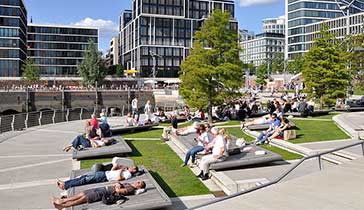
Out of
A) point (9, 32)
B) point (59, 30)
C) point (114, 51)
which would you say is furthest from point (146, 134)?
point (114, 51)

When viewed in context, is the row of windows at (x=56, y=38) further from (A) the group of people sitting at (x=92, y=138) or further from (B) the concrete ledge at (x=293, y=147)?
(B) the concrete ledge at (x=293, y=147)

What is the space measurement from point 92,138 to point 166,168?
161 inches

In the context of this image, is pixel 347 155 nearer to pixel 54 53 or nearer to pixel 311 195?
pixel 311 195

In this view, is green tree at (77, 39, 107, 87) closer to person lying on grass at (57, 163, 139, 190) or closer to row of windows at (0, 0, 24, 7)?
row of windows at (0, 0, 24, 7)

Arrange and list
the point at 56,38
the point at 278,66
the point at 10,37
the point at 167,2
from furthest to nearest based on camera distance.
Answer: the point at 278,66 < the point at 56,38 < the point at 167,2 < the point at 10,37

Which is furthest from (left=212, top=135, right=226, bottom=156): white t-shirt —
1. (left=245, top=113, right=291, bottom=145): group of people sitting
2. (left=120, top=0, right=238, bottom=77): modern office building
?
(left=120, top=0, right=238, bottom=77): modern office building

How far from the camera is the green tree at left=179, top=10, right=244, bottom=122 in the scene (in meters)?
24.5

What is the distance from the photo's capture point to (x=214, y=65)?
25109 millimetres

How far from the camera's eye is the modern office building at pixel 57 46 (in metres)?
126

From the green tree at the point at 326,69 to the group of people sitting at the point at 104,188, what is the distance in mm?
23052

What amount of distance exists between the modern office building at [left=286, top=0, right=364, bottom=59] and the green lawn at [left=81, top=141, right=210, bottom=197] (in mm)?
126707

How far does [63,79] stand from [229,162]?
4001 inches

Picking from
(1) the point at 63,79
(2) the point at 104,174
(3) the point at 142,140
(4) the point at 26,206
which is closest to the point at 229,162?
(2) the point at 104,174

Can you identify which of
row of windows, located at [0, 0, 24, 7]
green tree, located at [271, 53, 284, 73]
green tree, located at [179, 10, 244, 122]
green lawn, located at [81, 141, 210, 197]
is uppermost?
row of windows, located at [0, 0, 24, 7]
